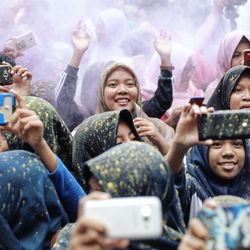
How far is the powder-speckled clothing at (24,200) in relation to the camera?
103 inches

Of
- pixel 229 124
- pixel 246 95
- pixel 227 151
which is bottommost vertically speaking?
pixel 227 151

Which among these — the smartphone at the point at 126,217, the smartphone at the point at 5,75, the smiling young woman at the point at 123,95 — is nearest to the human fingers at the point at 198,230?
the smartphone at the point at 126,217

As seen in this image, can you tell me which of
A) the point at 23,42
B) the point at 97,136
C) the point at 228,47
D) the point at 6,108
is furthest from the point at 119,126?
the point at 228,47

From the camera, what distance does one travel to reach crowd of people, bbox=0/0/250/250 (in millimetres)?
2172

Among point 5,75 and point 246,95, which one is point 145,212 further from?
point 246,95

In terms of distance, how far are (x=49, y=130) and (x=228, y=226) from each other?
1.45 metres

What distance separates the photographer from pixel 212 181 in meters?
3.19

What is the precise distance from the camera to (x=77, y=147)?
3123 mm

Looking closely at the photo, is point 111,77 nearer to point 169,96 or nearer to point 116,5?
point 169,96

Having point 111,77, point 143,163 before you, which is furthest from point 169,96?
point 143,163

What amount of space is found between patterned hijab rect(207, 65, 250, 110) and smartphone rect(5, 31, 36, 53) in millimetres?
1173

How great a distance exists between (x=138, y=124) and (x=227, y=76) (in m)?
0.53

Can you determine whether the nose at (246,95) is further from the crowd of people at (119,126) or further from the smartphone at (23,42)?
the smartphone at (23,42)

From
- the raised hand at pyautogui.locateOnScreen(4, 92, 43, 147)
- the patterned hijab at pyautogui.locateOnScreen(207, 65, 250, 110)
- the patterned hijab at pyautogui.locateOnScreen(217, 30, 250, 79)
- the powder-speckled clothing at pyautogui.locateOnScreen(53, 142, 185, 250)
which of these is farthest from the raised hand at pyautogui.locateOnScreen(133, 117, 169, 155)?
the patterned hijab at pyautogui.locateOnScreen(217, 30, 250, 79)
